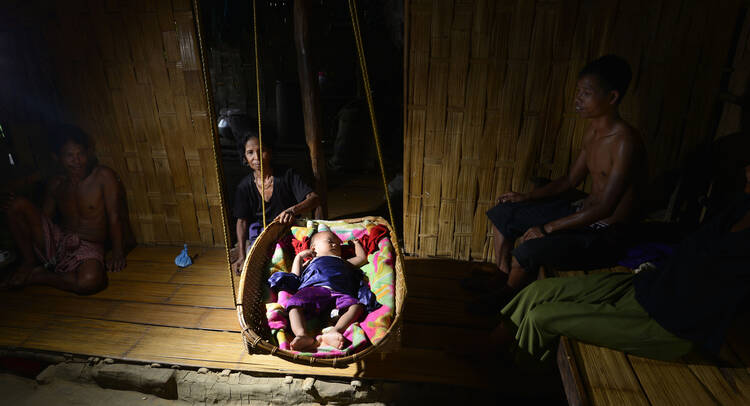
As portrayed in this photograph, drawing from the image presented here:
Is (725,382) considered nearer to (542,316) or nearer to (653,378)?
(653,378)

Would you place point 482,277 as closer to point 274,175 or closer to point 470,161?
point 470,161

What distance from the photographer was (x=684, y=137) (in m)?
3.06

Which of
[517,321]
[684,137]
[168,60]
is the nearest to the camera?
[517,321]

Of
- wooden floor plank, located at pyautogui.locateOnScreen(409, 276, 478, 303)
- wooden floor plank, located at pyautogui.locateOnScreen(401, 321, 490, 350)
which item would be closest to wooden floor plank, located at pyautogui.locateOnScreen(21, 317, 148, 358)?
wooden floor plank, located at pyautogui.locateOnScreen(401, 321, 490, 350)

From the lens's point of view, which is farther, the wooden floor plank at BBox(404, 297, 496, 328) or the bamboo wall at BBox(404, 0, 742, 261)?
the wooden floor plank at BBox(404, 297, 496, 328)

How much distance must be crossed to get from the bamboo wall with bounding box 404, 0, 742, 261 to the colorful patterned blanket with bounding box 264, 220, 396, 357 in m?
0.79

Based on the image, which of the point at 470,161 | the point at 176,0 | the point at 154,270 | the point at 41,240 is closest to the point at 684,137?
the point at 470,161

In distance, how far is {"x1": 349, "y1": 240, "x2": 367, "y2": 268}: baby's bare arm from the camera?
10.2 feet

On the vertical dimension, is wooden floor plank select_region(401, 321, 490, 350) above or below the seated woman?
below

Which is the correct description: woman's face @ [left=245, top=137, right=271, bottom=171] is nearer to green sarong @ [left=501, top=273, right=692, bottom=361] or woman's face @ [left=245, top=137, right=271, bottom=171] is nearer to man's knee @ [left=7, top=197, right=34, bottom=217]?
man's knee @ [left=7, top=197, right=34, bottom=217]

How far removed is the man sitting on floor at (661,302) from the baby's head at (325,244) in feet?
4.88

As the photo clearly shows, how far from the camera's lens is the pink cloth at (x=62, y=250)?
349 cm

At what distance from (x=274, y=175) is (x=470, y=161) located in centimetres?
183

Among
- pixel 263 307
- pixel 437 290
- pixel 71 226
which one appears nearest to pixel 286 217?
pixel 263 307
